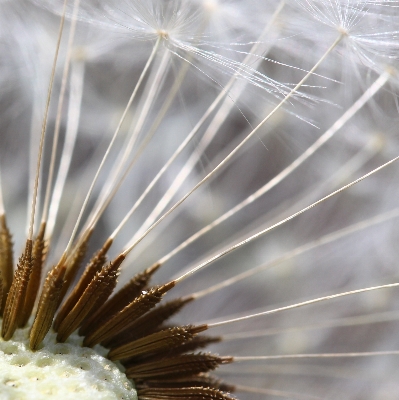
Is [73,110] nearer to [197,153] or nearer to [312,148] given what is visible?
[197,153]

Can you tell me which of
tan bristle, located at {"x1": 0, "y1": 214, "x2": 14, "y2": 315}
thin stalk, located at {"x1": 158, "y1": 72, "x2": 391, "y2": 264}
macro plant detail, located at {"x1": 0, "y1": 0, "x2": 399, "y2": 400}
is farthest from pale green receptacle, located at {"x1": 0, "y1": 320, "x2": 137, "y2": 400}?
thin stalk, located at {"x1": 158, "y1": 72, "x2": 391, "y2": 264}

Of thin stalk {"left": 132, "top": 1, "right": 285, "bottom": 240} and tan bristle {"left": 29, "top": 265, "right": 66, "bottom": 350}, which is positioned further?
thin stalk {"left": 132, "top": 1, "right": 285, "bottom": 240}

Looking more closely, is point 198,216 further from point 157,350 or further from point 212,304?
point 157,350

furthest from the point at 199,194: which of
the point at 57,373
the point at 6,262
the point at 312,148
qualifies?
the point at 57,373

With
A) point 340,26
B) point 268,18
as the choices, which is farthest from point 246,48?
point 340,26

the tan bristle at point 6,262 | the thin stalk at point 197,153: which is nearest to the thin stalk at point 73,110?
the thin stalk at point 197,153

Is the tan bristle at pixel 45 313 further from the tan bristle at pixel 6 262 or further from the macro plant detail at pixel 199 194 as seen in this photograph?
the tan bristle at pixel 6 262

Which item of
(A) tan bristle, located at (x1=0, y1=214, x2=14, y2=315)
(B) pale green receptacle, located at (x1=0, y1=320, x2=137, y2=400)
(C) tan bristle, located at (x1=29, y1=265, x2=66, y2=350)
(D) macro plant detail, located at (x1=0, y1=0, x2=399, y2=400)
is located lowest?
(B) pale green receptacle, located at (x1=0, y1=320, x2=137, y2=400)

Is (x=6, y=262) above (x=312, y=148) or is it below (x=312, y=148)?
below

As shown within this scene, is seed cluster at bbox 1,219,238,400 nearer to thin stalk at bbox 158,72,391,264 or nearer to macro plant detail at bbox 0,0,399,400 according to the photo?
macro plant detail at bbox 0,0,399,400
